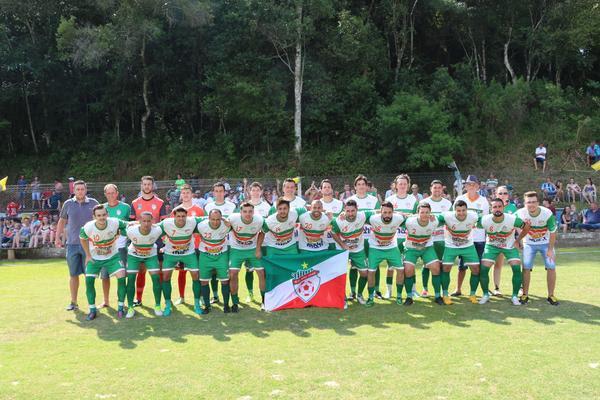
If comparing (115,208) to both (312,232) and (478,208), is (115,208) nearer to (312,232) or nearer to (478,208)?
(312,232)

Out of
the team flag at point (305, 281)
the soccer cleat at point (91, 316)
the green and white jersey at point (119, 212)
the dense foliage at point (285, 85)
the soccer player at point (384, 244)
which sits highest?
the dense foliage at point (285, 85)

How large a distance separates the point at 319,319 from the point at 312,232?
1.84 m

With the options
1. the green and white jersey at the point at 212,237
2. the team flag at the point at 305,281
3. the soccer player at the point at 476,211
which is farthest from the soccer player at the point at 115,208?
the soccer player at the point at 476,211

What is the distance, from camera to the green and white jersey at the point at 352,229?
9.45 metres

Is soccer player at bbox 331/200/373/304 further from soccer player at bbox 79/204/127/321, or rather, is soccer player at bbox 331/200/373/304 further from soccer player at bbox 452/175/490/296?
soccer player at bbox 79/204/127/321

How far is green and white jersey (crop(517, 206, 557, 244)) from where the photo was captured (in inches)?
367

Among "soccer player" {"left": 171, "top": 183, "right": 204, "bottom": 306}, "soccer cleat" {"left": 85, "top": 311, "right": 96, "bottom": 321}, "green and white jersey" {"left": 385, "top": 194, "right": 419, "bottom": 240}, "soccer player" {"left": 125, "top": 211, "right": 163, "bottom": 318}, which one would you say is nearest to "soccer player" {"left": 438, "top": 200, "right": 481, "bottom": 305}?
"green and white jersey" {"left": 385, "top": 194, "right": 419, "bottom": 240}

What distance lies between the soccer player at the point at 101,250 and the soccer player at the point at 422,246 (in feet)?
16.2

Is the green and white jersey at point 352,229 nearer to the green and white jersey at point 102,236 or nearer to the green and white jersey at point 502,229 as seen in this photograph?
the green and white jersey at point 502,229

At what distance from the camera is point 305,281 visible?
30.1 ft

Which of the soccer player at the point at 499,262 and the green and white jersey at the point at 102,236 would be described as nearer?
the green and white jersey at the point at 102,236

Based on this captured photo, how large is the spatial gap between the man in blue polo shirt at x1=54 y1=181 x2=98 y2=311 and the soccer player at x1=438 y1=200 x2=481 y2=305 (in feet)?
21.7

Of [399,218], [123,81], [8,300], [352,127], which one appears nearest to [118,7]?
[123,81]

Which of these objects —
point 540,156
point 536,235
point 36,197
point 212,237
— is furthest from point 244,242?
point 540,156
